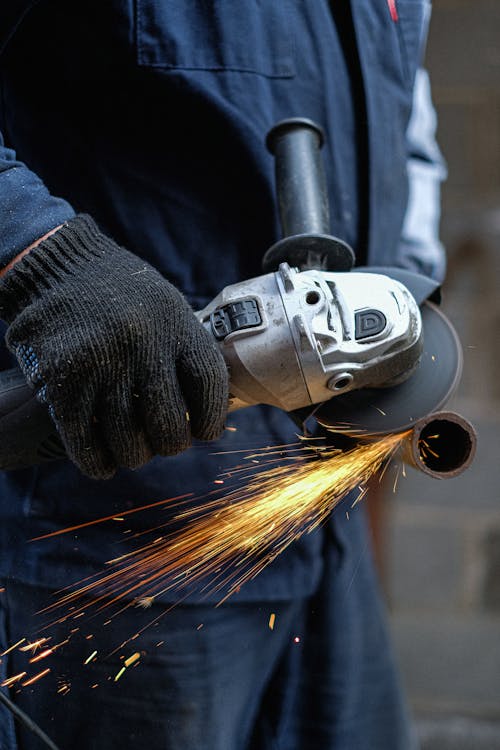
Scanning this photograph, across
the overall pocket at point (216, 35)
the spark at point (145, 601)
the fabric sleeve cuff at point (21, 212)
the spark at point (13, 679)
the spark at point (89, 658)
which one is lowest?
the spark at point (13, 679)

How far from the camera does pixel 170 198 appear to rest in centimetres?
118

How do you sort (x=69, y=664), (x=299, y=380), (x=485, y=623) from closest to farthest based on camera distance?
(x=299, y=380) → (x=69, y=664) → (x=485, y=623)

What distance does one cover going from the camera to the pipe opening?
3.27 ft

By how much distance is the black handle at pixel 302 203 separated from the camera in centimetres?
105

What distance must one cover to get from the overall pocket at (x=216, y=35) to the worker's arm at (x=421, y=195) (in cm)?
52

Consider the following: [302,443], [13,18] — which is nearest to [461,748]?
[302,443]

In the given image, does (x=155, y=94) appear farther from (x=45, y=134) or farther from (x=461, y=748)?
(x=461, y=748)

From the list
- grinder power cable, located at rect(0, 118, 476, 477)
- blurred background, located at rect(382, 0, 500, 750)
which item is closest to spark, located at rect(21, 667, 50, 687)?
grinder power cable, located at rect(0, 118, 476, 477)

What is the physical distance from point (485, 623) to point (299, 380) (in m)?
1.84

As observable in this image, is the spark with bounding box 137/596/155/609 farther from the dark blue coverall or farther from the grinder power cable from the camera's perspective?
the grinder power cable

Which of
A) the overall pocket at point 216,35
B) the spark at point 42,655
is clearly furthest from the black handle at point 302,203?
the spark at point 42,655

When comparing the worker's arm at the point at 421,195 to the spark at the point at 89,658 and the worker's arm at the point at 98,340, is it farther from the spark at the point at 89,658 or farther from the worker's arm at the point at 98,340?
the spark at the point at 89,658

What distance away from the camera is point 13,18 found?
102cm

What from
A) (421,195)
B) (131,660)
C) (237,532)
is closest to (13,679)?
(131,660)
